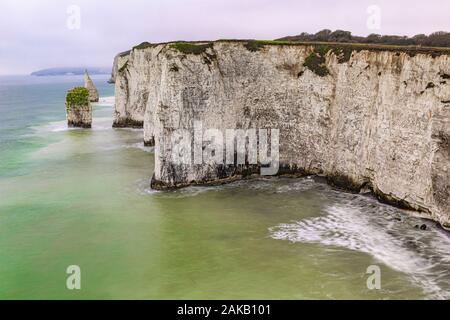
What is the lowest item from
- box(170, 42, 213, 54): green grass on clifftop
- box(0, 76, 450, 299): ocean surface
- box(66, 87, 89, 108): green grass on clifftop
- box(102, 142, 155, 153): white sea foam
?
box(0, 76, 450, 299): ocean surface

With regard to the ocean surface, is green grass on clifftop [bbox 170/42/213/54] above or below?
above

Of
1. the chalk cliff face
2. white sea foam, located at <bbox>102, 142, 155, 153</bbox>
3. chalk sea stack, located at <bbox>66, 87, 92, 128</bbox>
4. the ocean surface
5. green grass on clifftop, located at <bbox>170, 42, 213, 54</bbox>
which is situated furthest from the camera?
chalk sea stack, located at <bbox>66, 87, 92, 128</bbox>

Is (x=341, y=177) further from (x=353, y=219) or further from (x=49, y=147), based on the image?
(x=49, y=147)

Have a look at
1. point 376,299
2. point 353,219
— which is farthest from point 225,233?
point 376,299

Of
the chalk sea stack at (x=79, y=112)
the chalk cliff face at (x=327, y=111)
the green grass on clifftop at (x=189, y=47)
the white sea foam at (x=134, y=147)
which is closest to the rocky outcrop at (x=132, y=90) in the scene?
the chalk sea stack at (x=79, y=112)

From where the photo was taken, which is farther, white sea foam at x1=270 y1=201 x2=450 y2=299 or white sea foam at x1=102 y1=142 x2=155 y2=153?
white sea foam at x1=102 y1=142 x2=155 y2=153

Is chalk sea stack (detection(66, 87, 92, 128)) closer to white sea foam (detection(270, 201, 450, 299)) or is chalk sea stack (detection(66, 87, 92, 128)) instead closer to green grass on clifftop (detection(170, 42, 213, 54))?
green grass on clifftop (detection(170, 42, 213, 54))

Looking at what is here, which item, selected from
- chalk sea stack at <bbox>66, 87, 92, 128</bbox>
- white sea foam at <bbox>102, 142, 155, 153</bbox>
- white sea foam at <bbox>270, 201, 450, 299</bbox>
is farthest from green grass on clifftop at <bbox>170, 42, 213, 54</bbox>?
chalk sea stack at <bbox>66, 87, 92, 128</bbox>
